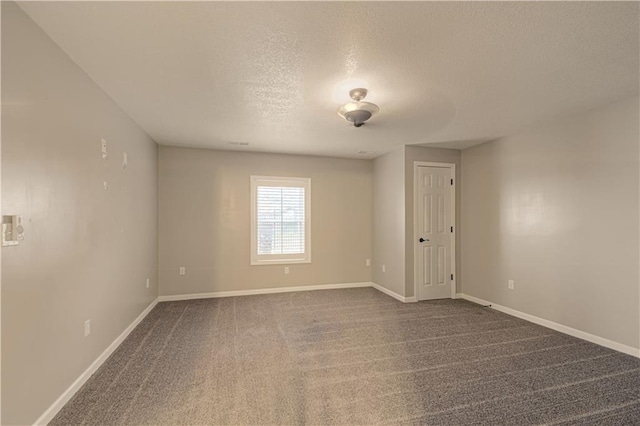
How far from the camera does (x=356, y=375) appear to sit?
7.74 feet

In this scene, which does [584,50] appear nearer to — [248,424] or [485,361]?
[485,361]

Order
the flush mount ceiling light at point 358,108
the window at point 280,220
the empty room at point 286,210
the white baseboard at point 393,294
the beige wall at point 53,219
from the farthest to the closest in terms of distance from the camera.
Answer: the window at point 280,220 → the white baseboard at point 393,294 → the flush mount ceiling light at point 358,108 → the empty room at point 286,210 → the beige wall at point 53,219

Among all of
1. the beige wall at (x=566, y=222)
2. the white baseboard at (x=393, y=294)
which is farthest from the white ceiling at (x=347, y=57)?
the white baseboard at (x=393, y=294)

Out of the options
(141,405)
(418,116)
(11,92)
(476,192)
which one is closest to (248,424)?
(141,405)

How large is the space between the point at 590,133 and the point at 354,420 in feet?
12.1

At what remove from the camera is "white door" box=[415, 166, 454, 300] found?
4617mm

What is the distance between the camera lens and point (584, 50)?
1972 mm

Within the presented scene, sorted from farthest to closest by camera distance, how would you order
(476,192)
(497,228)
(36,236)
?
(476,192)
(497,228)
(36,236)

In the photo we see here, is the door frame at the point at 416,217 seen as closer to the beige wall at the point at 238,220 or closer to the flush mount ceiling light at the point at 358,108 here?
the beige wall at the point at 238,220

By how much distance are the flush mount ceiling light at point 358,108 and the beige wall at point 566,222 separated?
2.44 metres

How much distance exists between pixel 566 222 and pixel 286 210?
12.9 feet

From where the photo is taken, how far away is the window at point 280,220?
497 centimetres

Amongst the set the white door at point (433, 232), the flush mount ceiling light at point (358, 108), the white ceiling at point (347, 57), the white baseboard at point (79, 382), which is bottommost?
the white baseboard at point (79, 382)

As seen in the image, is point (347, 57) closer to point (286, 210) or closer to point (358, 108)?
point (358, 108)
